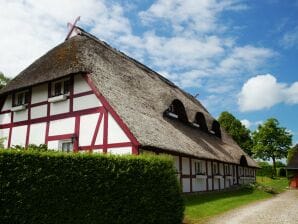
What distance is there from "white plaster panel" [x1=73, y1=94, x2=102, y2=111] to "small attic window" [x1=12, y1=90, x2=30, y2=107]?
14.1ft

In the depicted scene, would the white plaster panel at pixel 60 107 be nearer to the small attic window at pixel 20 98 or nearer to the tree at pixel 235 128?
the small attic window at pixel 20 98

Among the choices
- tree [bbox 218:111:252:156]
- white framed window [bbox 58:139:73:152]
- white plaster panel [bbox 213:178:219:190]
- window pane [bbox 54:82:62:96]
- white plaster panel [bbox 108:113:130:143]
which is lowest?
white plaster panel [bbox 213:178:219:190]

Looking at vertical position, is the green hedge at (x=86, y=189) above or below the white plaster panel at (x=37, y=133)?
below

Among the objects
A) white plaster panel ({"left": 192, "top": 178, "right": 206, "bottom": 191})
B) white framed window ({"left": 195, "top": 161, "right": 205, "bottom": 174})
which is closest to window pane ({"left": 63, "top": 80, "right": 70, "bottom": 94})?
white plaster panel ({"left": 192, "top": 178, "right": 206, "bottom": 191})

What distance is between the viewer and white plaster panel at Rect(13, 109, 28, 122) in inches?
835

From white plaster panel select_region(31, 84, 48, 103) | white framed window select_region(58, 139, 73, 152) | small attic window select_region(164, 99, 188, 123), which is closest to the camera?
white framed window select_region(58, 139, 73, 152)

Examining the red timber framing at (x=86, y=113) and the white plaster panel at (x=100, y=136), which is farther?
→ the white plaster panel at (x=100, y=136)

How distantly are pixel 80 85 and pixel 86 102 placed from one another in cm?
104

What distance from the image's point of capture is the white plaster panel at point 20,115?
2120cm

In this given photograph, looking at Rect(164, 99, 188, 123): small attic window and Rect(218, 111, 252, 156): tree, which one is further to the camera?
Rect(218, 111, 252, 156): tree

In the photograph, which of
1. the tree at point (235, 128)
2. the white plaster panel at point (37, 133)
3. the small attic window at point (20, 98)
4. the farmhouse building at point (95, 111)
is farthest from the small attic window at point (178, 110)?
the tree at point (235, 128)

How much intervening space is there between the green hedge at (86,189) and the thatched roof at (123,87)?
3642 millimetres

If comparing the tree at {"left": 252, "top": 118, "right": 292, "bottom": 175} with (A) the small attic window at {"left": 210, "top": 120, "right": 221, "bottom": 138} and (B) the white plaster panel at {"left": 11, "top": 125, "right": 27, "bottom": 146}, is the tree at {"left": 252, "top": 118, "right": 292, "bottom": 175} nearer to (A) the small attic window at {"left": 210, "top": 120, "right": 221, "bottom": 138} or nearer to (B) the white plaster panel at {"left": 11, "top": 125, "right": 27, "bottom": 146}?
(A) the small attic window at {"left": 210, "top": 120, "right": 221, "bottom": 138}

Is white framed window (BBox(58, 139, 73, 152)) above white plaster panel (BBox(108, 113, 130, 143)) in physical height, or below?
below
